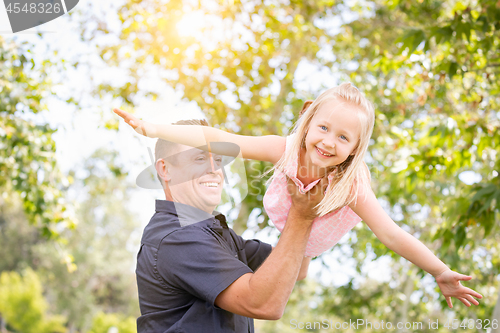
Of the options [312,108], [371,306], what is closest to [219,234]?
[312,108]

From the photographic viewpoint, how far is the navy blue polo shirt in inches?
58.6

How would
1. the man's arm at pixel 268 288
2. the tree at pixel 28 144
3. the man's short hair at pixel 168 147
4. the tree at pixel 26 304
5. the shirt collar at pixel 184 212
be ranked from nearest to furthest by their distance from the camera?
1. the man's arm at pixel 268 288
2. the shirt collar at pixel 184 212
3. the man's short hair at pixel 168 147
4. the tree at pixel 28 144
5. the tree at pixel 26 304

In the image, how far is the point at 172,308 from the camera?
5.21 feet

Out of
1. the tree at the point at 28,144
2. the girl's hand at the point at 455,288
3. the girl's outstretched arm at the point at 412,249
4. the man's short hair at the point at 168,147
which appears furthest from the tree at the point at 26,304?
the girl's hand at the point at 455,288

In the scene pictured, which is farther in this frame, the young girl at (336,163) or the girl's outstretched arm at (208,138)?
the young girl at (336,163)

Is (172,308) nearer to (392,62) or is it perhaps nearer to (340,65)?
(392,62)

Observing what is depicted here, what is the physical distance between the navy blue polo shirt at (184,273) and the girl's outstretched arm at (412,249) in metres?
0.63

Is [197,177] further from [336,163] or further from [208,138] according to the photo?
[336,163]

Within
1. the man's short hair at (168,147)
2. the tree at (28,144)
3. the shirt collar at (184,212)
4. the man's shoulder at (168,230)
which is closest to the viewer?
the man's shoulder at (168,230)

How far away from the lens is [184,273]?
150cm

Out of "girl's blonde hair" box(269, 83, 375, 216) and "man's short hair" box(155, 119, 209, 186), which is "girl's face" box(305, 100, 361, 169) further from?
"man's short hair" box(155, 119, 209, 186)

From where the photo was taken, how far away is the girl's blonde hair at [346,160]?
1729 millimetres

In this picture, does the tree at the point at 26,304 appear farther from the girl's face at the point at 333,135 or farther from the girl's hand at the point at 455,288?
the girl's hand at the point at 455,288

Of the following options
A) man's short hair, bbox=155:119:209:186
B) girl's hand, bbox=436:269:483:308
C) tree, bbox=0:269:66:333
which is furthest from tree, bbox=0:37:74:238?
tree, bbox=0:269:66:333
